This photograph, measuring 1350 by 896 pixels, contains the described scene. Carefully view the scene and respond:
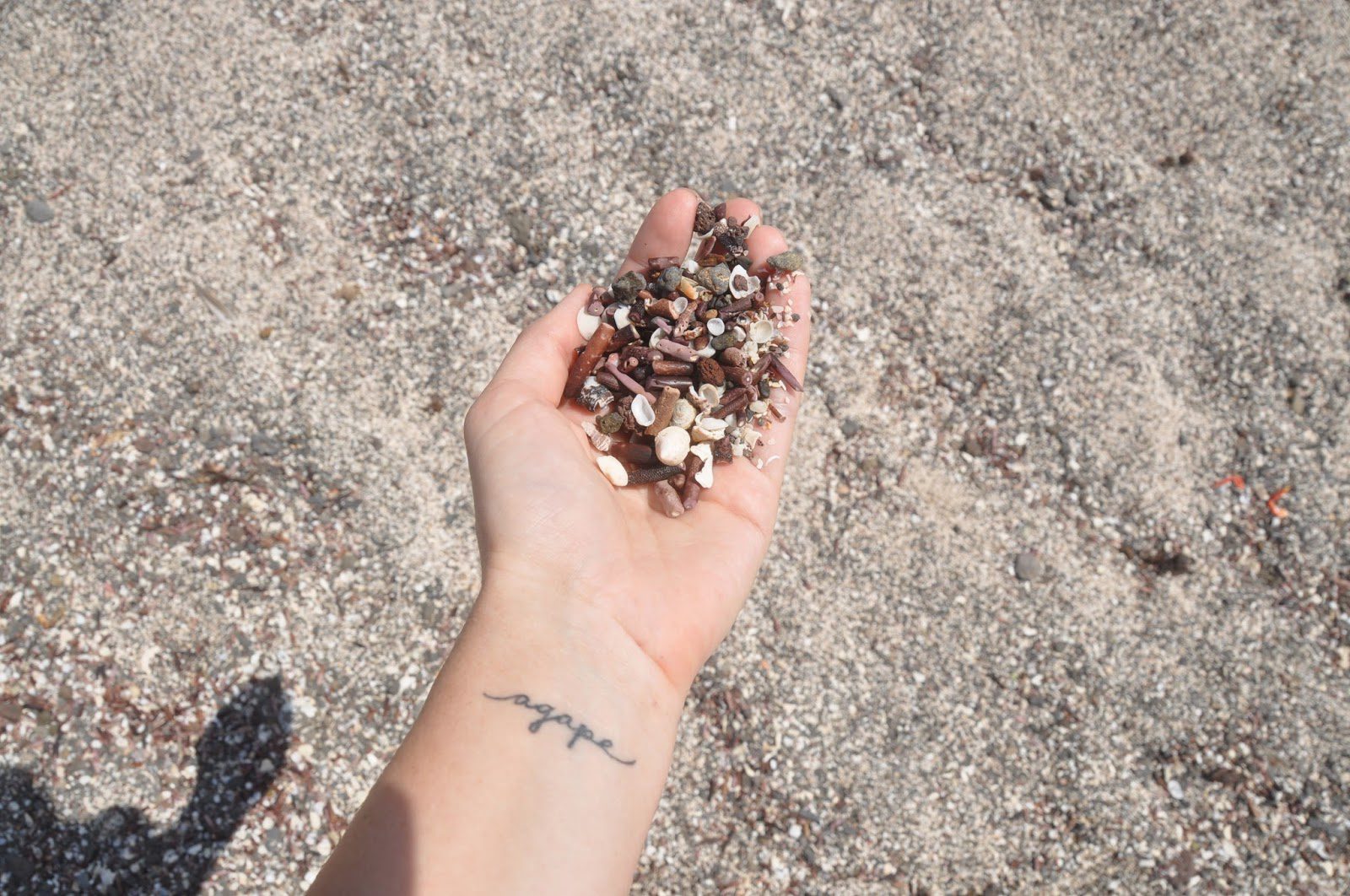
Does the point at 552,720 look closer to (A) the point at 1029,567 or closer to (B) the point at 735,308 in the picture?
(B) the point at 735,308

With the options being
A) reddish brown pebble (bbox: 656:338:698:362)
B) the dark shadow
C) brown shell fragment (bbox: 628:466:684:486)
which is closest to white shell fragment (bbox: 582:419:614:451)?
brown shell fragment (bbox: 628:466:684:486)

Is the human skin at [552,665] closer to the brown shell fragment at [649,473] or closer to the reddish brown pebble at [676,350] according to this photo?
the brown shell fragment at [649,473]

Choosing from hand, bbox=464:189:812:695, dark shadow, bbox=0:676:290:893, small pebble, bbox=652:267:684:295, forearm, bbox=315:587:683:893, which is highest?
small pebble, bbox=652:267:684:295

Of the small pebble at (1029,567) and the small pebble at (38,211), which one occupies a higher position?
the small pebble at (1029,567)

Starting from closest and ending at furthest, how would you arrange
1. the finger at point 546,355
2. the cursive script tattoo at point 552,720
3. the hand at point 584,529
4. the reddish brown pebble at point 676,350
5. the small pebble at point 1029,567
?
the cursive script tattoo at point 552,720, the hand at point 584,529, the finger at point 546,355, the reddish brown pebble at point 676,350, the small pebble at point 1029,567

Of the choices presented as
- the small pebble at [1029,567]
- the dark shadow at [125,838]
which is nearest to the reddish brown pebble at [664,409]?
Result: the small pebble at [1029,567]

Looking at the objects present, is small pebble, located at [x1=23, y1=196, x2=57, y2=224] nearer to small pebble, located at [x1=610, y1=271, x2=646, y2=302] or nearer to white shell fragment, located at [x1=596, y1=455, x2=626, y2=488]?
small pebble, located at [x1=610, y1=271, x2=646, y2=302]
